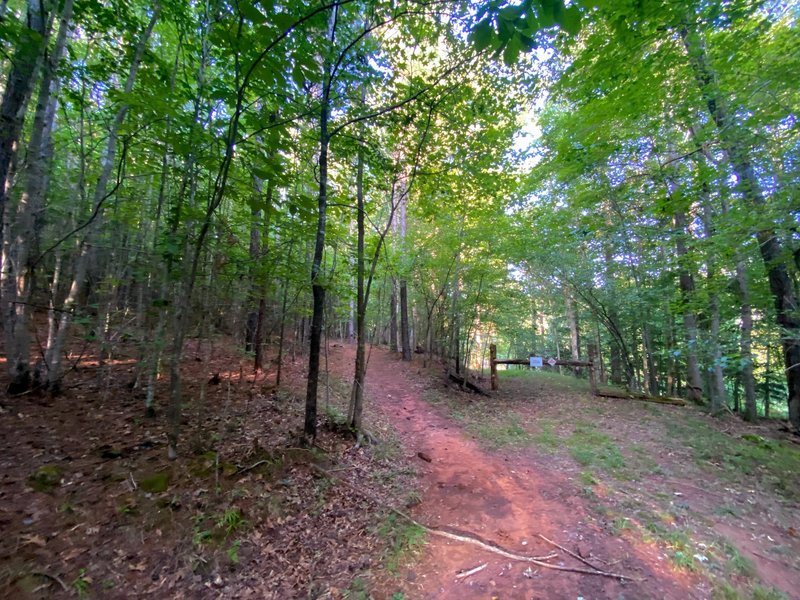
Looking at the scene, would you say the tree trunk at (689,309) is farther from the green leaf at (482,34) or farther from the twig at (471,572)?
the green leaf at (482,34)

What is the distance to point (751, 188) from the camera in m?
4.88

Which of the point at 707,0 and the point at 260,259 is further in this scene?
the point at 260,259

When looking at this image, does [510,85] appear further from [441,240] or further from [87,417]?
[87,417]

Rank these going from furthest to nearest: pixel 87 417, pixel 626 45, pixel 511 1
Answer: pixel 87 417 → pixel 626 45 → pixel 511 1

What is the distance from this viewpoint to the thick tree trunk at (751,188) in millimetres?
4617

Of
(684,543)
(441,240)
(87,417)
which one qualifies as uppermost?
(441,240)

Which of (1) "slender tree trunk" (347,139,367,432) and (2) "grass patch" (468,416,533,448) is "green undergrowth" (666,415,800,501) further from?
(1) "slender tree trunk" (347,139,367,432)

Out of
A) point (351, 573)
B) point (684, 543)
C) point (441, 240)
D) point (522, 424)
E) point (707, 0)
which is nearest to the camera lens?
point (351, 573)

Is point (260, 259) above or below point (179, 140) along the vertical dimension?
below

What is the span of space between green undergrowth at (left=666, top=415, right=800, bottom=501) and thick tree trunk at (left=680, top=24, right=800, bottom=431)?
4.15 feet

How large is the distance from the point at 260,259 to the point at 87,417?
10.7 feet

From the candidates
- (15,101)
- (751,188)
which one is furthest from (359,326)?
(751,188)

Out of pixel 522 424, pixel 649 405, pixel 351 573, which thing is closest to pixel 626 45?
pixel 351 573

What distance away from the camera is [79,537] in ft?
9.72
